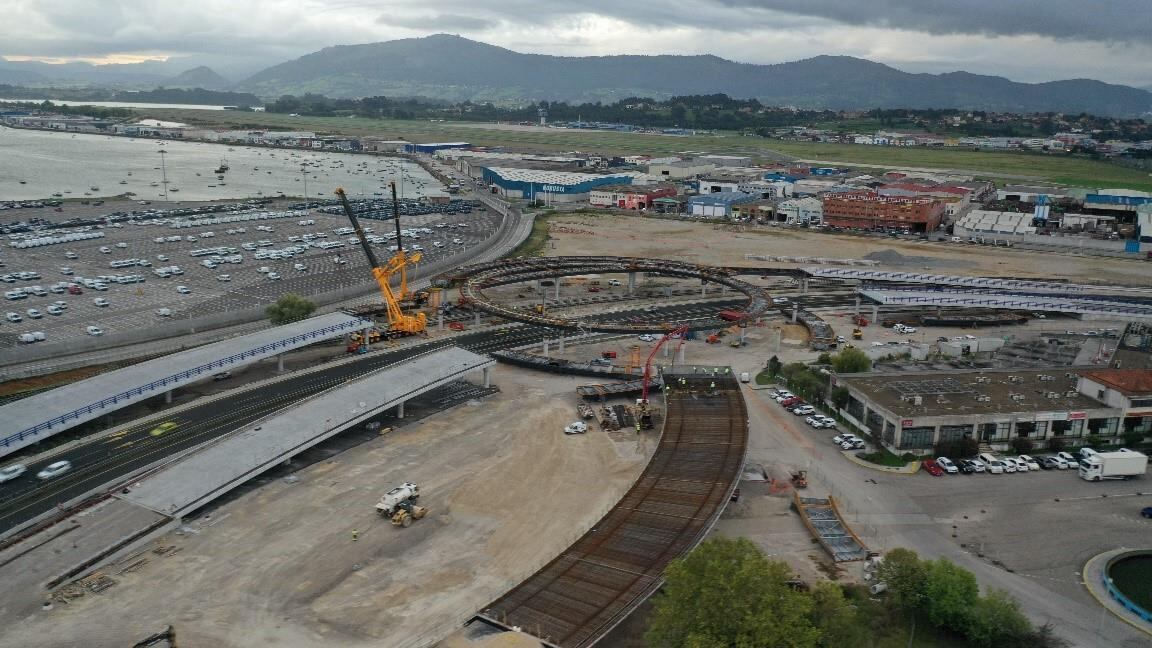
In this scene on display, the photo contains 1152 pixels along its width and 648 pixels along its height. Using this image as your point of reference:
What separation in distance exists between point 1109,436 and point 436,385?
19.4 m

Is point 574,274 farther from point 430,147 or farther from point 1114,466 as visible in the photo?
point 430,147

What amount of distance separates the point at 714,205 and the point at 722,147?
2362 inches

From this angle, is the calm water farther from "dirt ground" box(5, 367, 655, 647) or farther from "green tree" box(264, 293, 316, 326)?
"dirt ground" box(5, 367, 655, 647)

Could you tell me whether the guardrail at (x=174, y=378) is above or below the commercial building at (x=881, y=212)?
below

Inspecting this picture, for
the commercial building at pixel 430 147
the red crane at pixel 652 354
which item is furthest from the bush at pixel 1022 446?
the commercial building at pixel 430 147

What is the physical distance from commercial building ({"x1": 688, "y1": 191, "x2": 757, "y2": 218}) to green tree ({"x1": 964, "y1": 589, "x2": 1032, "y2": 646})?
56.5 meters

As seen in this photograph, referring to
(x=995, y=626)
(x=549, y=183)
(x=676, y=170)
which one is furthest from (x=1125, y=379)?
(x=676, y=170)

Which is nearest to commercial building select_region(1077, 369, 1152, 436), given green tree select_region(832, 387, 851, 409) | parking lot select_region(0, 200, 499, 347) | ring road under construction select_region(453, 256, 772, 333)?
green tree select_region(832, 387, 851, 409)

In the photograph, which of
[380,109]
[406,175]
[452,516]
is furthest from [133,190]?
[380,109]

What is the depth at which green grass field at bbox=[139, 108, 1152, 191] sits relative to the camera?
327 ft

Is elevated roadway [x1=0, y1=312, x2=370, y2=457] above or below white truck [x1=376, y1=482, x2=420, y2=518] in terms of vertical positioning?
above

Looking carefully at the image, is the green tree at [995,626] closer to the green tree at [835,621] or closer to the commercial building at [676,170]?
the green tree at [835,621]

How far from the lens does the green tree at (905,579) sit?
15.0 metres

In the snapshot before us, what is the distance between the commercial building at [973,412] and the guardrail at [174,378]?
17.7 metres
